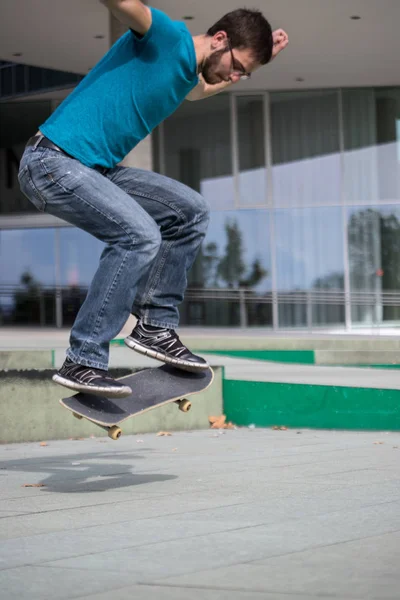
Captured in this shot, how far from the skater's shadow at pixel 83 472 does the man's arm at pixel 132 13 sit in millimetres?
2051

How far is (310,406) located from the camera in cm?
805

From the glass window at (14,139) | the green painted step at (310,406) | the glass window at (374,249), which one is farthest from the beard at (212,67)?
the glass window at (14,139)

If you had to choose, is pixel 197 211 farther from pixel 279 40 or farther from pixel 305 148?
pixel 305 148

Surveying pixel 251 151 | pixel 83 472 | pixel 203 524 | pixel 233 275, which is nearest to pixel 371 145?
pixel 251 151

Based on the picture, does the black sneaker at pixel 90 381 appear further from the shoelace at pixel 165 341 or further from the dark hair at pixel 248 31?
the dark hair at pixel 248 31

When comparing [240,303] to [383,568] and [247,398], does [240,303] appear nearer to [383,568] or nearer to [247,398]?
[247,398]

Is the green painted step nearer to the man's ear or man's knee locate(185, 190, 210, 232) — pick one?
man's knee locate(185, 190, 210, 232)

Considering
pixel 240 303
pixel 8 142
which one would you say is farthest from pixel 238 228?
pixel 8 142

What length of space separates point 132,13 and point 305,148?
74.8 feet

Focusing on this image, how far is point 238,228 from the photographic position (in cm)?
2591

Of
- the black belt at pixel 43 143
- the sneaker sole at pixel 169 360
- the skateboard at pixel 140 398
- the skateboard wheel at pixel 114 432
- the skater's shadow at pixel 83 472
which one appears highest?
the black belt at pixel 43 143

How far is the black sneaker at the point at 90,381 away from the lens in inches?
167

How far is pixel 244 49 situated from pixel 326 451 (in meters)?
2.82

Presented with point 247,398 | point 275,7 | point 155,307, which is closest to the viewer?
point 155,307
